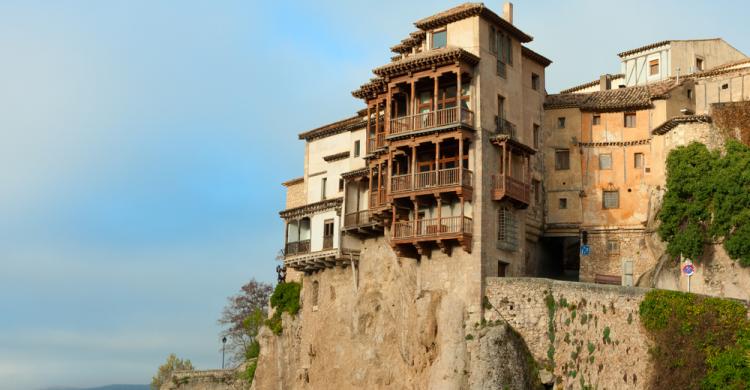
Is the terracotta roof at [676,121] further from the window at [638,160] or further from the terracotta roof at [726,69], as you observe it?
the terracotta roof at [726,69]

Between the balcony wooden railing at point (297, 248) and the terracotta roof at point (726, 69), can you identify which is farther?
the balcony wooden railing at point (297, 248)

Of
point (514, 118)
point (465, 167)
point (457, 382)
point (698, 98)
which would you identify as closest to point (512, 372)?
point (457, 382)

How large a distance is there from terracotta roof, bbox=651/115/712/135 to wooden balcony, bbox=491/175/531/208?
8557 millimetres

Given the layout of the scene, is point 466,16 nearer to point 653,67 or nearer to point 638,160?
point 638,160

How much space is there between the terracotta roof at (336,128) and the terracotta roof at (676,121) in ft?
57.9

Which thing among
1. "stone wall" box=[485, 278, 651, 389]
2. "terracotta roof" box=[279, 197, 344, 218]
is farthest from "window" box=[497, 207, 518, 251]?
"terracotta roof" box=[279, 197, 344, 218]

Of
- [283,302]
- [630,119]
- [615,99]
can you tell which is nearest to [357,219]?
[283,302]

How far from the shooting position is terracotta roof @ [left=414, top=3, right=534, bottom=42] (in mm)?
59906

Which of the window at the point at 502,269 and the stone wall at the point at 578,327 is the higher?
the window at the point at 502,269

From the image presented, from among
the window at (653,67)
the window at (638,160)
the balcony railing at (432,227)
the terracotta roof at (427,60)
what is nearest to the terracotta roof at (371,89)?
the terracotta roof at (427,60)

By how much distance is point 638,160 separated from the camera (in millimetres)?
64562

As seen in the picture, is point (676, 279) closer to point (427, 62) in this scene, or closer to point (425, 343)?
point (425, 343)

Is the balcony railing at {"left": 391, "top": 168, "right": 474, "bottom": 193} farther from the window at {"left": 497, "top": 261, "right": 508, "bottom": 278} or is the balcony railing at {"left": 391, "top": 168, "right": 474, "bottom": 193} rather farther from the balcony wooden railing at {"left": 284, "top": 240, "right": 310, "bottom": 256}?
the balcony wooden railing at {"left": 284, "top": 240, "right": 310, "bottom": 256}

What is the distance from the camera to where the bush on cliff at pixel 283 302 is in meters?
72.5
